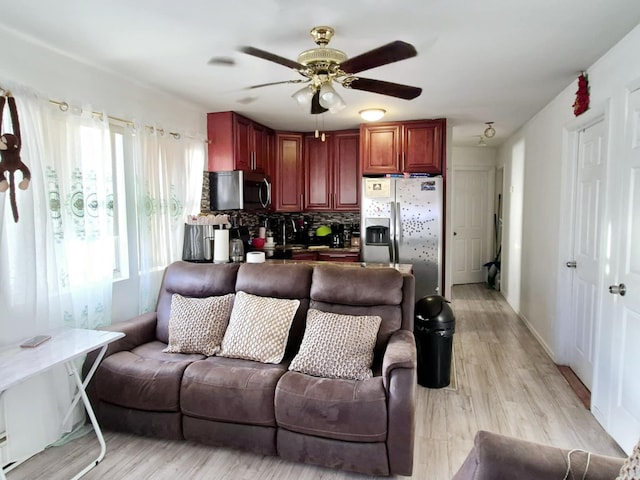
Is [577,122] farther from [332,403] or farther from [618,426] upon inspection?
[332,403]

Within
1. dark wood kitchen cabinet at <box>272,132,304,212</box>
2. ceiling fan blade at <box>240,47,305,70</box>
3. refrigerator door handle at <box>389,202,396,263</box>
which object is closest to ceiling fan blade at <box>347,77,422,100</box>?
ceiling fan blade at <box>240,47,305,70</box>

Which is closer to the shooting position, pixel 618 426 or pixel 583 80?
pixel 618 426

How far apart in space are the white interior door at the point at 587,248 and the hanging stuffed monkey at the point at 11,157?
11.9ft

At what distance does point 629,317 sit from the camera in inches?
88.0

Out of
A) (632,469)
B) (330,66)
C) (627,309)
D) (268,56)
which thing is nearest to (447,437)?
(627,309)

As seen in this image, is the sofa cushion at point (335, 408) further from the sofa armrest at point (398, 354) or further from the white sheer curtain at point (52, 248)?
the white sheer curtain at point (52, 248)

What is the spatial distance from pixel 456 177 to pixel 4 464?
6.59 metres

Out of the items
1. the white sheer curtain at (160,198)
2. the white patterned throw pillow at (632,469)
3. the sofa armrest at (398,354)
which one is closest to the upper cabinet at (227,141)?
the white sheer curtain at (160,198)

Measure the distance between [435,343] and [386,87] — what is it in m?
1.91

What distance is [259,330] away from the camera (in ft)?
8.28

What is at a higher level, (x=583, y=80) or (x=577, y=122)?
(x=583, y=80)

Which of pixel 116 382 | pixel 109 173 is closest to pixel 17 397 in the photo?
pixel 116 382

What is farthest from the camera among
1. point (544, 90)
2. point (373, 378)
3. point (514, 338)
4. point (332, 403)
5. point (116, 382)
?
point (514, 338)

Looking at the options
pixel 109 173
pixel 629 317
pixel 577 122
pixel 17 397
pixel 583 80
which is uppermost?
pixel 583 80
